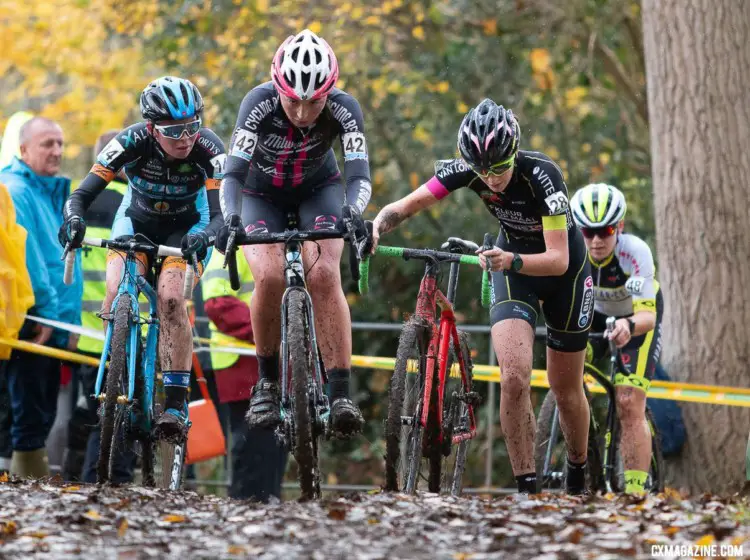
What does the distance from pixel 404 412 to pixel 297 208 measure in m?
1.53

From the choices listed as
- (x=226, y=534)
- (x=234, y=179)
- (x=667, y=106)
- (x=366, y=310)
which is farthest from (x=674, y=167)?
(x=226, y=534)

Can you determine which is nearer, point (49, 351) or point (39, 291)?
point (49, 351)

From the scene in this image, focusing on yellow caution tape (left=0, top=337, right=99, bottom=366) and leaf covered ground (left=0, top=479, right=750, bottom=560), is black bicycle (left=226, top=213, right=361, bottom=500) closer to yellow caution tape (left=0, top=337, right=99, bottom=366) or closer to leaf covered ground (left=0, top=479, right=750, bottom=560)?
leaf covered ground (left=0, top=479, right=750, bottom=560)

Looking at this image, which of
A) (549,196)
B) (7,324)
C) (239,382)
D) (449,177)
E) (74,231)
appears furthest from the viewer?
(239,382)

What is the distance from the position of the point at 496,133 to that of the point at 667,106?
16.8ft

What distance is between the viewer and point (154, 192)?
911 centimetres

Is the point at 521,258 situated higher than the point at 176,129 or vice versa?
the point at 176,129

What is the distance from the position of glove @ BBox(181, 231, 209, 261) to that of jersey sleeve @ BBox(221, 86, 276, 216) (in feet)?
2.03

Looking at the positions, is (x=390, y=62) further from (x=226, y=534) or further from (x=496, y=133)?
(x=226, y=534)

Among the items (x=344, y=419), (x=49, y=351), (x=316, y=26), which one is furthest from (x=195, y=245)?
(x=316, y=26)

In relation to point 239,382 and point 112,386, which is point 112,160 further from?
point 239,382

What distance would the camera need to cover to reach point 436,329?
8.09m

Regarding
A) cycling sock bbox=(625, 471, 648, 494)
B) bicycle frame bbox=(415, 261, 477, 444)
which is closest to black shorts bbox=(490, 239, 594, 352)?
bicycle frame bbox=(415, 261, 477, 444)

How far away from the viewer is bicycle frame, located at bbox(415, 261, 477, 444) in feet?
26.0
